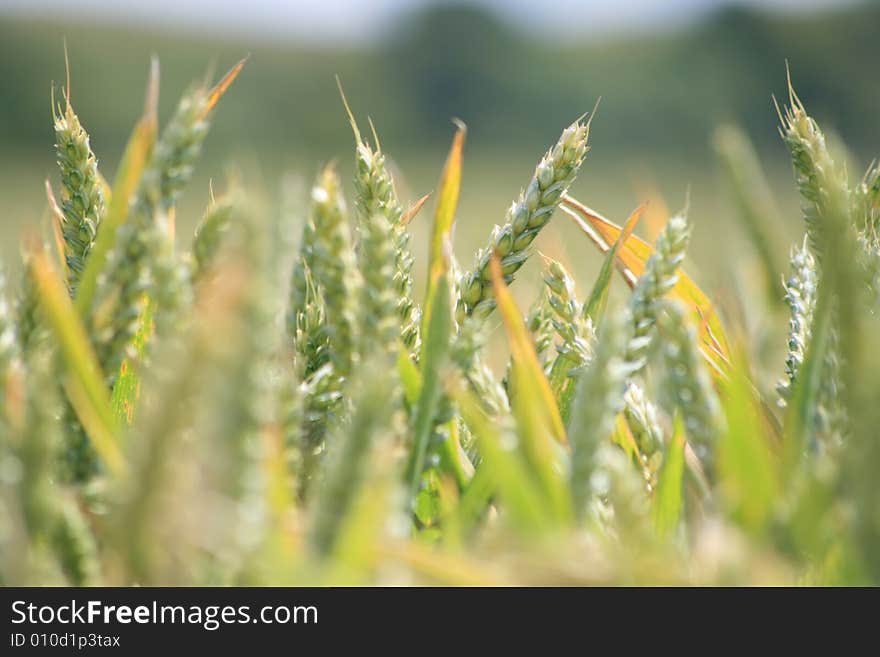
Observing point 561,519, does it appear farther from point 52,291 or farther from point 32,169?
point 32,169

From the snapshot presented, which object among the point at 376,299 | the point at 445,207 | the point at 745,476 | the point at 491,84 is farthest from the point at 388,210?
the point at 491,84

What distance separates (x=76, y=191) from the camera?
1.47ft

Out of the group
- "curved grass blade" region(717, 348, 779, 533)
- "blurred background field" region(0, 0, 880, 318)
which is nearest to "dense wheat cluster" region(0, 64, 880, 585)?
"curved grass blade" region(717, 348, 779, 533)

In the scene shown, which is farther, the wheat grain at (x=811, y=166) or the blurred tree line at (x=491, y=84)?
the blurred tree line at (x=491, y=84)

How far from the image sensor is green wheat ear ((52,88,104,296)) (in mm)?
437

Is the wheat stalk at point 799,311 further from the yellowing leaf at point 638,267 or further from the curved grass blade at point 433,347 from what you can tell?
the curved grass blade at point 433,347

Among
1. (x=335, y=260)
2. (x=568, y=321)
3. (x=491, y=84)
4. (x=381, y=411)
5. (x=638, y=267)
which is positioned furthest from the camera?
(x=491, y=84)

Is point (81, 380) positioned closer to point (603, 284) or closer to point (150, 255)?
point (150, 255)

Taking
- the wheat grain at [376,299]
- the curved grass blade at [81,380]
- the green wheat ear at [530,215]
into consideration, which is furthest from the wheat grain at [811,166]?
the curved grass blade at [81,380]

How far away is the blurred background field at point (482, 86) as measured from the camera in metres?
12.1

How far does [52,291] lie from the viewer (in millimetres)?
299

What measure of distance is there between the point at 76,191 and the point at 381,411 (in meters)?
0.29
